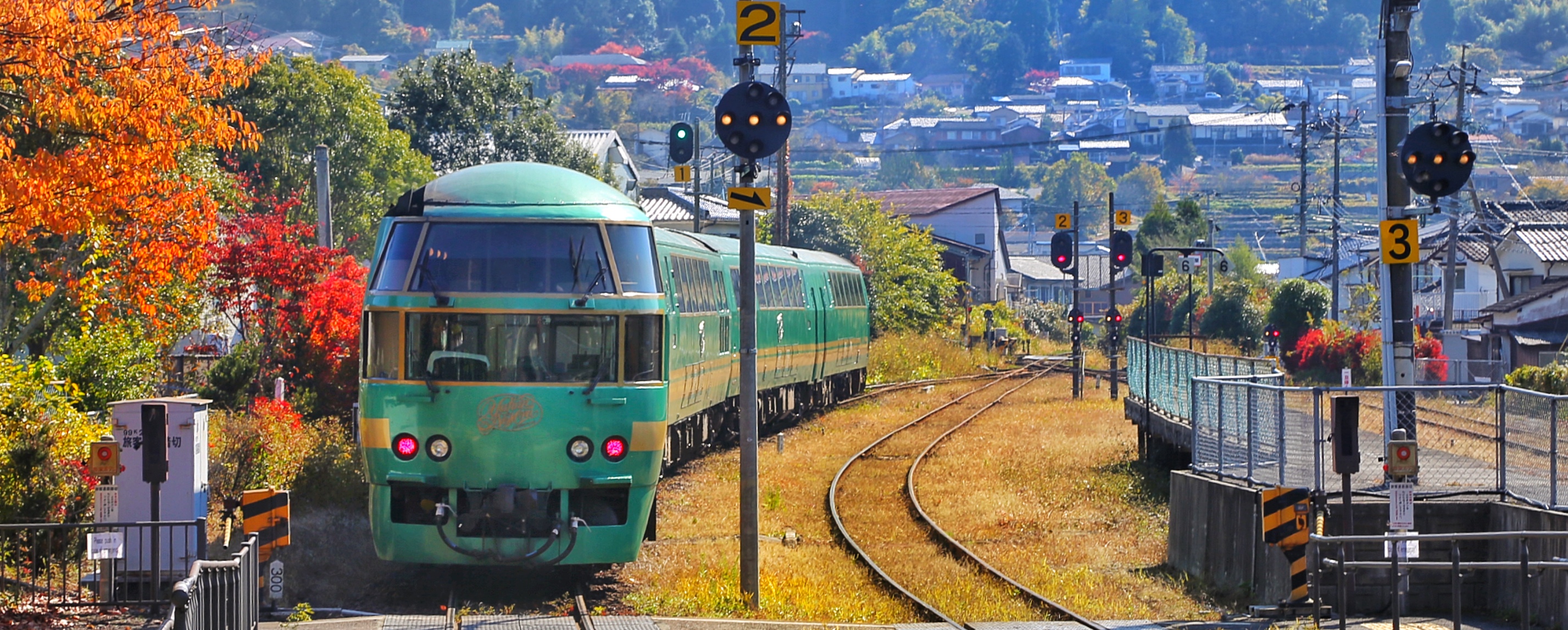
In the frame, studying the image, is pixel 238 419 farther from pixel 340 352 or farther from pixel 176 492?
pixel 176 492

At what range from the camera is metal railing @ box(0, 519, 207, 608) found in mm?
10547

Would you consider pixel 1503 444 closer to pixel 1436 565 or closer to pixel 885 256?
pixel 1436 565

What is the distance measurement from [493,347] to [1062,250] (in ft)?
71.9

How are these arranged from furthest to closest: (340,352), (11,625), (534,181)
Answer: (340,352) < (534,181) < (11,625)

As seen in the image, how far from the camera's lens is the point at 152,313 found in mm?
14531

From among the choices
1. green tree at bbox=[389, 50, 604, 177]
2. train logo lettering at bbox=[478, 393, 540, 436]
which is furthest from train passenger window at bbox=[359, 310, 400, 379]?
green tree at bbox=[389, 50, 604, 177]

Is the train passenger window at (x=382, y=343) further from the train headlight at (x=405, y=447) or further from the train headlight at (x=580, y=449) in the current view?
the train headlight at (x=580, y=449)

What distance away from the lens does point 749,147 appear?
39.9 feet

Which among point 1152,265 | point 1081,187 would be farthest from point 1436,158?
point 1081,187

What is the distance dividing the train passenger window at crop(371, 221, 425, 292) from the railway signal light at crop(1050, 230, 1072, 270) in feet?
68.1

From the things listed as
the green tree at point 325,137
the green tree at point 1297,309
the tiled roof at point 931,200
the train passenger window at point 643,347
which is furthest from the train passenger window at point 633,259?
the tiled roof at point 931,200

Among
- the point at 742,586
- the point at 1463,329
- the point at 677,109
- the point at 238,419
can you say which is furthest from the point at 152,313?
the point at 677,109

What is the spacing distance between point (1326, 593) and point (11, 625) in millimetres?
9672

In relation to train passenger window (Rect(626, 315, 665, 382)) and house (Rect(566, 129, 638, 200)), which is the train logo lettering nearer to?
train passenger window (Rect(626, 315, 665, 382))
